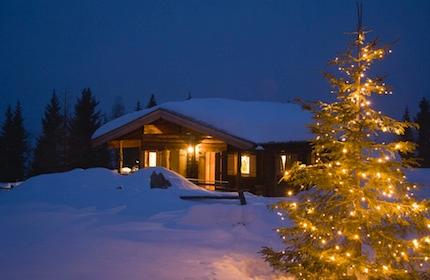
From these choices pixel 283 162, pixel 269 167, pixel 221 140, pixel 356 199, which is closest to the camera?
pixel 356 199

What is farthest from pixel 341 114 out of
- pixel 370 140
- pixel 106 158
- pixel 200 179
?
pixel 106 158

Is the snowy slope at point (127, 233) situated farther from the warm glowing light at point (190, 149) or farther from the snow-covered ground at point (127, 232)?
the warm glowing light at point (190, 149)

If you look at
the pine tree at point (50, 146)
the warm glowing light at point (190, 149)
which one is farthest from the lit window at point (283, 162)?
the pine tree at point (50, 146)

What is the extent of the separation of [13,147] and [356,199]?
42687mm

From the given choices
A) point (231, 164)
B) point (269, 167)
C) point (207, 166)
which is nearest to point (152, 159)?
point (207, 166)

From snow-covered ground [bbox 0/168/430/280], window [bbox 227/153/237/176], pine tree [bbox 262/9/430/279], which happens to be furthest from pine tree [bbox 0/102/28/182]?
pine tree [bbox 262/9/430/279]

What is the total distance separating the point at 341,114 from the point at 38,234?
8.33 m

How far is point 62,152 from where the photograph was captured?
45.5 metres

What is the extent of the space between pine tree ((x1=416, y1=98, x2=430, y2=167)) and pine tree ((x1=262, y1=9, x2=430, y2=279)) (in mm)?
42620

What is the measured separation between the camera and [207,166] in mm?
25734

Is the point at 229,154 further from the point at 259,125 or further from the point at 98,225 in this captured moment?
the point at 98,225

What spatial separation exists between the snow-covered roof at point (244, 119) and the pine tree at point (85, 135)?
58.8ft

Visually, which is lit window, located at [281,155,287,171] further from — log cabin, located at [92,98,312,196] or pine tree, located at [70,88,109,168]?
pine tree, located at [70,88,109,168]

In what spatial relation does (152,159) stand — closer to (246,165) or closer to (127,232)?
(246,165)
